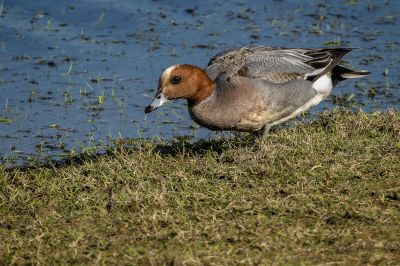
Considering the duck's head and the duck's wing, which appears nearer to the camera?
the duck's head

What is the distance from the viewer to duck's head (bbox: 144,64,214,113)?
6.17 meters

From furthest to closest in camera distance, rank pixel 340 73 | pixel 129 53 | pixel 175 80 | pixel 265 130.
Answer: pixel 129 53 < pixel 340 73 < pixel 265 130 < pixel 175 80

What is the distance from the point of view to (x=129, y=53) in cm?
981

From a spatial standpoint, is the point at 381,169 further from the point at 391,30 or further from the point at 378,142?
the point at 391,30

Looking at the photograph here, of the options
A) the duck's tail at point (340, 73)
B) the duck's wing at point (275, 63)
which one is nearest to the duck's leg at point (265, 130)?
the duck's wing at point (275, 63)

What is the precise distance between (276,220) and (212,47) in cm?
540

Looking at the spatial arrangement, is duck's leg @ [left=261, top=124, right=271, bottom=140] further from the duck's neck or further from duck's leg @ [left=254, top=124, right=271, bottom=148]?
the duck's neck

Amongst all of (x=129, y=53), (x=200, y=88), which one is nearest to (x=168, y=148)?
(x=200, y=88)

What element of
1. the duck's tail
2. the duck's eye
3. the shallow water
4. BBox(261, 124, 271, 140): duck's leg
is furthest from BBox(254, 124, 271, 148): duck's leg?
the shallow water

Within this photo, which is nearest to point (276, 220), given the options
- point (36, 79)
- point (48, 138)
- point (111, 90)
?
point (48, 138)

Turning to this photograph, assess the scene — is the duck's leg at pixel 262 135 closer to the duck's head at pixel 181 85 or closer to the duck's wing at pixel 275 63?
the duck's wing at pixel 275 63

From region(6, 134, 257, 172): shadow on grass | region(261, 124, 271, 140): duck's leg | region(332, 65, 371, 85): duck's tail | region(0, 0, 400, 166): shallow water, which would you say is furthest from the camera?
region(0, 0, 400, 166): shallow water

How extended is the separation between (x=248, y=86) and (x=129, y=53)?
12.3 feet

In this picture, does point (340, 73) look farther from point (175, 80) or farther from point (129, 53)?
point (129, 53)
